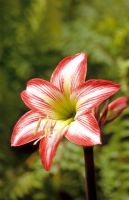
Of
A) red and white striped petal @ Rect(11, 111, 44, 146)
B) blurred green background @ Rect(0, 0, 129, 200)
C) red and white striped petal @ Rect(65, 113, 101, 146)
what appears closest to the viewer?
red and white striped petal @ Rect(65, 113, 101, 146)

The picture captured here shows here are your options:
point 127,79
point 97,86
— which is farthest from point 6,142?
point 97,86

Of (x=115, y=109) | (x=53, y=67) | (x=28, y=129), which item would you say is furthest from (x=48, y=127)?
(x=53, y=67)

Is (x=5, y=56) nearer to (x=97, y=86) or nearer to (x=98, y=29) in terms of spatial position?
(x=98, y=29)

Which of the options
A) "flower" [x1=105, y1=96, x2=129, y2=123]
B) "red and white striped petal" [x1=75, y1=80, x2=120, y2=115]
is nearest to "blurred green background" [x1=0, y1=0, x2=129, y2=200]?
"flower" [x1=105, y1=96, x2=129, y2=123]

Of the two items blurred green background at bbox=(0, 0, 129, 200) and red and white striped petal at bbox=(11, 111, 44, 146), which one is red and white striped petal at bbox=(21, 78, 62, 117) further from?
blurred green background at bbox=(0, 0, 129, 200)

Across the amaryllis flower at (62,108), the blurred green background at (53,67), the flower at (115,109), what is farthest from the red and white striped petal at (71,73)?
the blurred green background at (53,67)

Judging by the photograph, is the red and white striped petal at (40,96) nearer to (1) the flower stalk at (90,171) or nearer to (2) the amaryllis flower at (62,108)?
(2) the amaryllis flower at (62,108)
